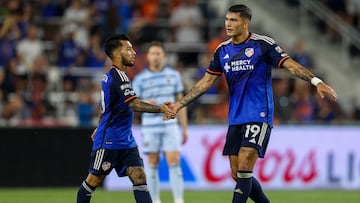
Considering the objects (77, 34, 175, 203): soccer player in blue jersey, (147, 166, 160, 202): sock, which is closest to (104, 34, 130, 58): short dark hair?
(77, 34, 175, 203): soccer player in blue jersey

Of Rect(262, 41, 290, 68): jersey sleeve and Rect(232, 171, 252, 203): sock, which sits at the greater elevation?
Rect(262, 41, 290, 68): jersey sleeve

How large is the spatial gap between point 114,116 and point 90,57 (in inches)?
429

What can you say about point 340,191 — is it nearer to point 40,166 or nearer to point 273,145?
point 273,145

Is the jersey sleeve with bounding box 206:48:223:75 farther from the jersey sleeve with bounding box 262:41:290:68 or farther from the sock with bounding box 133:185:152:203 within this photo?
the sock with bounding box 133:185:152:203

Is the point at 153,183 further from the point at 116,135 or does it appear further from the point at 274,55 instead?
the point at 274,55

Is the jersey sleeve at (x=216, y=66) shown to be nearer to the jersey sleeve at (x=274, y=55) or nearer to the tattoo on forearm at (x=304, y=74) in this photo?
the jersey sleeve at (x=274, y=55)

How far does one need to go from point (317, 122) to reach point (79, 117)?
5121 mm

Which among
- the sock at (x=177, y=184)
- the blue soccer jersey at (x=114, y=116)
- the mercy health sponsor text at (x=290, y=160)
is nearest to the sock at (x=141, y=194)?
the blue soccer jersey at (x=114, y=116)

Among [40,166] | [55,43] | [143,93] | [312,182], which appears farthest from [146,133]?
[55,43]

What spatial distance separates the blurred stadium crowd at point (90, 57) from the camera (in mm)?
19625

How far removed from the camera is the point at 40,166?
60.6 feet

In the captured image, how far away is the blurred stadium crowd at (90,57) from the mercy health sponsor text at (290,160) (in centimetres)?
56

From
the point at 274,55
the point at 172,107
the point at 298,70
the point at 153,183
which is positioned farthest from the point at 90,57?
the point at 298,70

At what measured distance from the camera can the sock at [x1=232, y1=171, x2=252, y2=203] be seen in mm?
10812
